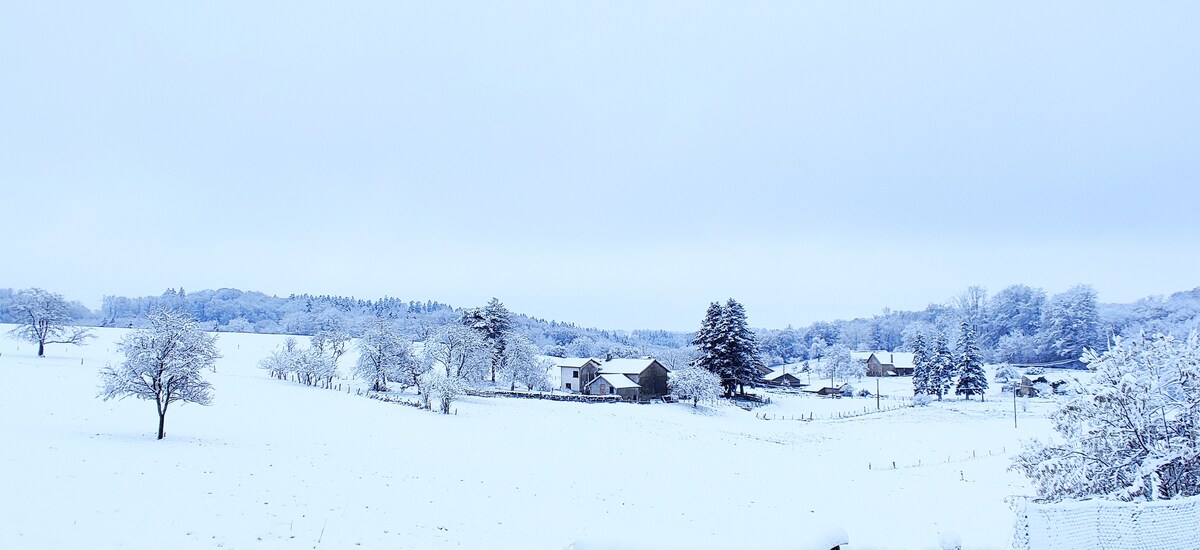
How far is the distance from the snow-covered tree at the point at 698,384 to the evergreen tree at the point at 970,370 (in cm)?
3633

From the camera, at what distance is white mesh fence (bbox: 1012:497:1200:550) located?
329 inches

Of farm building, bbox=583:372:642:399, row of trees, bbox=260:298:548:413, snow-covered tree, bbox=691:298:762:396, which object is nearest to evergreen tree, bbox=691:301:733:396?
snow-covered tree, bbox=691:298:762:396

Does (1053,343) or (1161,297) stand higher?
(1161,297)

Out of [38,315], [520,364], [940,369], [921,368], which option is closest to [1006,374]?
[921,368]

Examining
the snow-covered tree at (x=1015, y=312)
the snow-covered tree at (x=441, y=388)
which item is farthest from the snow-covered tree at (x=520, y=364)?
the snow-covered tree at (x=1015, y=312)

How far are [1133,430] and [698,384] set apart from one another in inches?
2015

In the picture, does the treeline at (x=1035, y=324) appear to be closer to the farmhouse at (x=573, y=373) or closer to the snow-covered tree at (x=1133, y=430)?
the farmhouse at (x=573, y=373)

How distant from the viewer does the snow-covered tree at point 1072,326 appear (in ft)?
377

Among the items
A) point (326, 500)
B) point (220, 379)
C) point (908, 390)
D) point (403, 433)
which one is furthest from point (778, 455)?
point (908, 390)

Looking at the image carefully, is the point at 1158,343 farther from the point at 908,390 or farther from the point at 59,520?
the point at 908,390

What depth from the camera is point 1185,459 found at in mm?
13086

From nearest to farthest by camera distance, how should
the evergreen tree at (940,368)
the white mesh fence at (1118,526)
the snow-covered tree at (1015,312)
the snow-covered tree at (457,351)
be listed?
the white mesh fence at (1118,526)
the snow-covered tree at (457,351)
the evergreen tree at (940,368)
the snow-covered tree at (1015,312)

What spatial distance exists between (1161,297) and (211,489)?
212m

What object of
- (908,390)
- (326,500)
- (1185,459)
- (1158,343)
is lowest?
(908,390)
